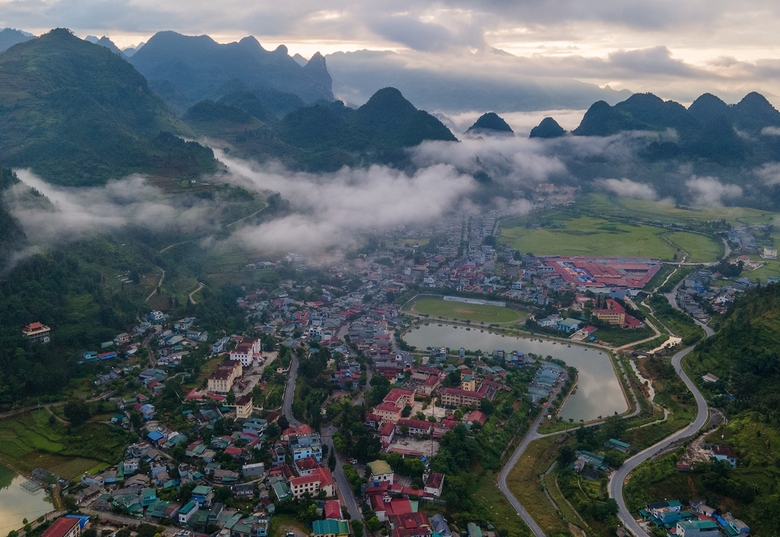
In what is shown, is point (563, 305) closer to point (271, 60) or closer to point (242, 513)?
point (242, 513)

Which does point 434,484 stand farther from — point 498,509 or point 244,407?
point 244,407

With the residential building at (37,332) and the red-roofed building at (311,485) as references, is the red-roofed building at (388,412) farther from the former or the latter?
the residential building at (37,332)

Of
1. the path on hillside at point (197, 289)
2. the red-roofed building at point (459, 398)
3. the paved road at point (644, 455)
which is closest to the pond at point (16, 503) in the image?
the red-roofed building at point (459, 398)

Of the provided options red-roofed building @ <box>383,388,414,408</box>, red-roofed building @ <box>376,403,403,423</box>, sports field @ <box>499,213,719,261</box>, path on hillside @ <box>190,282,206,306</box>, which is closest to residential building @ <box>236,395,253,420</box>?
red-roofed building @ <box>376,403,403,423</box>

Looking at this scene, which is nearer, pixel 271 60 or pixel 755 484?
pixel 755 484

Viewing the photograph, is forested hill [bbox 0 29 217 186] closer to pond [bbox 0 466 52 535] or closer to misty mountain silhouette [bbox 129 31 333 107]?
pond [bbox 0 466 52 535]

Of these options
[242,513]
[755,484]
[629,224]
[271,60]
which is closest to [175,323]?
[242,513]

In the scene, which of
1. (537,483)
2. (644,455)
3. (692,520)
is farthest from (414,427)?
(692,520)
